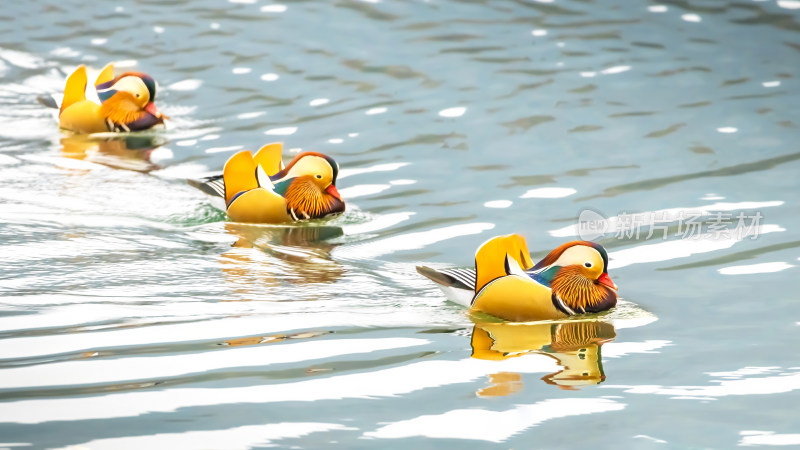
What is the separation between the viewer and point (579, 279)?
654 centimetres

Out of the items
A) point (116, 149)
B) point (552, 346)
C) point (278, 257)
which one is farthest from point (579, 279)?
point (116, 149)

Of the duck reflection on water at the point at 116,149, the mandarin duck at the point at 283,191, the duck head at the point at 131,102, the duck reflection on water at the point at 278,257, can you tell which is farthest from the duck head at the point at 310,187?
the duck head at the point at 131,102

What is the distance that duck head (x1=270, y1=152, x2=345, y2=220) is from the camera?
29.1 feet

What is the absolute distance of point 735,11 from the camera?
15320 mm

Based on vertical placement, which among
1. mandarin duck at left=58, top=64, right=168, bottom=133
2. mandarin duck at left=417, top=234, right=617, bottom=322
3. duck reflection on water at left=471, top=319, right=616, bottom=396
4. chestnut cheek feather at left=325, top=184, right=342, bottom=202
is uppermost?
mandarin duck at left=58, top=64, right=168, bottom=133

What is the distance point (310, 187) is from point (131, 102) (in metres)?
3.74

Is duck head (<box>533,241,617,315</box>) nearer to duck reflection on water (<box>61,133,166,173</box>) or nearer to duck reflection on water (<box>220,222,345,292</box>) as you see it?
duck reflection on water (<box>220,222,345,292</box>)

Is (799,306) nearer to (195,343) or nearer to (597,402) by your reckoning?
(597,402)

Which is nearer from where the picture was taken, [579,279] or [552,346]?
[552,346]

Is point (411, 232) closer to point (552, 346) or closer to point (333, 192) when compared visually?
point (333, 192)

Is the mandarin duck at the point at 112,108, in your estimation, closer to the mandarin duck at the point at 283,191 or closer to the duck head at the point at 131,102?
the duck head at the point at 131,102

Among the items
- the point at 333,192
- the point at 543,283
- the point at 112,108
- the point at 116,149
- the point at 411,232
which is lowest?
the point at 543,283

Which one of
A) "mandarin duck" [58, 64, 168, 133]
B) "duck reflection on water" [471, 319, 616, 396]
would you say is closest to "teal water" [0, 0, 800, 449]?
"duck reflection on water" [471, 319, 616, 396]

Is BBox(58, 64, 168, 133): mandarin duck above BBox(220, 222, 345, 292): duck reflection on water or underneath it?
above
